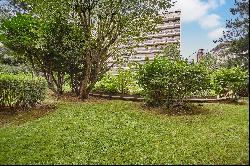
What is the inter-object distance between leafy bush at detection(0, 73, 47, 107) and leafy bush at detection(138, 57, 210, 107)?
456 cm

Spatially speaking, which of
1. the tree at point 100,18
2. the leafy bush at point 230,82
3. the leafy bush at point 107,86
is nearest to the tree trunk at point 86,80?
the tree at point 100,18

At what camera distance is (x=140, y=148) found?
9.15m

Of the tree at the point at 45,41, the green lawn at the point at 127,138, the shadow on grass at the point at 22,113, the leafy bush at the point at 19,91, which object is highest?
the tree at the point at 45,41

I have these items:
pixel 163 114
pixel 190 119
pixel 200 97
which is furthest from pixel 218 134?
pixel 200 97

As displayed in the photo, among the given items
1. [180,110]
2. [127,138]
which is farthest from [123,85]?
[127,138]

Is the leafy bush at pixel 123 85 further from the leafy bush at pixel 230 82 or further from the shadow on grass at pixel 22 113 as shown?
the shadow on grass at pixel 22 113

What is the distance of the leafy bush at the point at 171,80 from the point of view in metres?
14.5

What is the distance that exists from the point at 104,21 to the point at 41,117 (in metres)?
6.93

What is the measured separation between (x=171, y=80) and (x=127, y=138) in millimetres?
5060

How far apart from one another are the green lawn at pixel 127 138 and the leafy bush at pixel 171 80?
50.7 inches

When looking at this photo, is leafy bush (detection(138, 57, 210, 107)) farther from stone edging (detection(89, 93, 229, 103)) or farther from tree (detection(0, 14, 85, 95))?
tree (detection(0, 14, 85, 95))

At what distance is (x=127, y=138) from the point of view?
10.2m

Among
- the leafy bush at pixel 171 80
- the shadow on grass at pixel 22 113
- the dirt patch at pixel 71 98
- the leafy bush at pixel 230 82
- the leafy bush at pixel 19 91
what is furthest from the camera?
the dirt patch at pixel 71 98

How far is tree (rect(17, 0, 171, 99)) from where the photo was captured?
17.5 m
